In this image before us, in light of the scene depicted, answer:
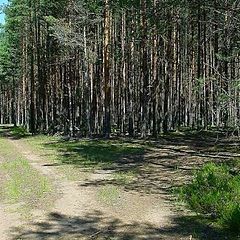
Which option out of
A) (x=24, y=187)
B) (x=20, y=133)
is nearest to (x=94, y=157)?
(x=24, y=187)

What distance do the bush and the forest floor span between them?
291 millimetres

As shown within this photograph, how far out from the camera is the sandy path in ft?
25.5

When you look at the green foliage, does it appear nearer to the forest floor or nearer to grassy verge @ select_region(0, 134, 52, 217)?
the forest floor

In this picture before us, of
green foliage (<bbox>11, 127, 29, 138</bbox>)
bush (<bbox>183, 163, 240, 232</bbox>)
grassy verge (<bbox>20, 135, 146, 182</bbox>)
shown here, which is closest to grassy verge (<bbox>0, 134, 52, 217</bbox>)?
grassy verge (<bbox>20, 135, 146, 182</bbox>)

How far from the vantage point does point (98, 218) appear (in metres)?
8.86

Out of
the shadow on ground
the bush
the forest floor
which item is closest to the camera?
the shadow on ground

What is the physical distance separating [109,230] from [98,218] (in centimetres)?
90

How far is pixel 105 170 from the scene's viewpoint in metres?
15.3

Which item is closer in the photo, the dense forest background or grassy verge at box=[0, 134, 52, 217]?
grassy verge at box=[0, 134, 52, 217]

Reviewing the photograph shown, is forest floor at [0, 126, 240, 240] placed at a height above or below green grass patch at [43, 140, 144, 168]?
below

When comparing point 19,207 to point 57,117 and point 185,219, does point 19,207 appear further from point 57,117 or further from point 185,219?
point 57,117

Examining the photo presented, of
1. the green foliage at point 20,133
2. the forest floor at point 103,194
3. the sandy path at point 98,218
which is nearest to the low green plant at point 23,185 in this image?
the forest floor at point 103,194

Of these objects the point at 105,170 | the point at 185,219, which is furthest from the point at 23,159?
the point at 185,219

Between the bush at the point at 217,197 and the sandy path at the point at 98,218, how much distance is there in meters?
0.65
